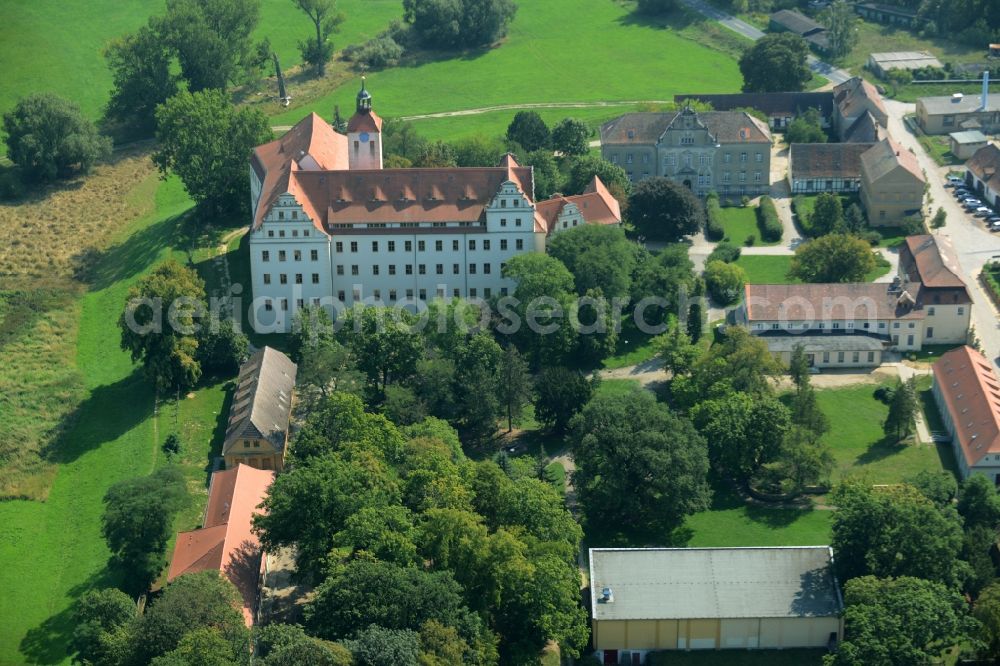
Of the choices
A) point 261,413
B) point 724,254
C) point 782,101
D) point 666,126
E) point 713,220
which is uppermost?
point 261,413

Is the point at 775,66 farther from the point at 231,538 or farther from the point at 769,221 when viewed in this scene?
the point at 231,538

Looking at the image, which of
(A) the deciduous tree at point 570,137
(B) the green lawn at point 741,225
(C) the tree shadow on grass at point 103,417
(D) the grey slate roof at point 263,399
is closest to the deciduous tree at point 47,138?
(C) the tree shadow on grass at point 103,417

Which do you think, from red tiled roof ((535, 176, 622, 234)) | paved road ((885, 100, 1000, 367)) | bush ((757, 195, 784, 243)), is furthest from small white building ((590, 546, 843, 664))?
bush ((757, 195, 784, 243))

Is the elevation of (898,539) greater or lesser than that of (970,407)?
greater

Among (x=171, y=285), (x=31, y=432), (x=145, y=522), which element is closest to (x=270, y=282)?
(x=171, y=285)

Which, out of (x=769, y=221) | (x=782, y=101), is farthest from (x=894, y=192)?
(x=782, y=101)

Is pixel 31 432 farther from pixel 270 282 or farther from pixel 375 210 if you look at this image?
pixel 375 210

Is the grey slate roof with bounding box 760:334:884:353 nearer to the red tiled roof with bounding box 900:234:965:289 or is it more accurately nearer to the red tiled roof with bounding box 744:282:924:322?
the red tiled roof with bounding box 744:282:924:322

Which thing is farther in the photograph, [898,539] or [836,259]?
[836,259]
